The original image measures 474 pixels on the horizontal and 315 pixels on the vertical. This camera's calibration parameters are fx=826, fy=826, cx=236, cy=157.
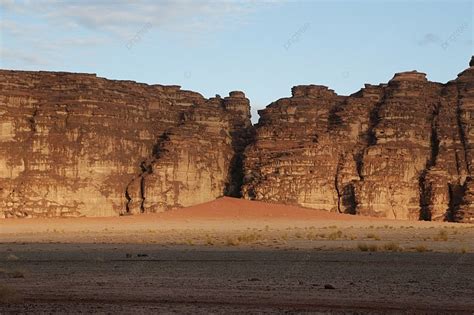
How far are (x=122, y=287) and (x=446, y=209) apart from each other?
58.0m

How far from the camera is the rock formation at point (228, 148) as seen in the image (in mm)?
69250

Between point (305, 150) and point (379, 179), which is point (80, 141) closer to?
point (305, 150)

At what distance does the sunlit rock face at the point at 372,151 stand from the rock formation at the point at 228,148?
10 cm

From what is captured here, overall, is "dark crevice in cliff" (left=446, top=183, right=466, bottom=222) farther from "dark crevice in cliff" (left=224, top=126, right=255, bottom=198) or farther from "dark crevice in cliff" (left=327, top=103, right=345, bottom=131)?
"dark crevice in cliff" (left=224, top=126, right=255, bottom=198)

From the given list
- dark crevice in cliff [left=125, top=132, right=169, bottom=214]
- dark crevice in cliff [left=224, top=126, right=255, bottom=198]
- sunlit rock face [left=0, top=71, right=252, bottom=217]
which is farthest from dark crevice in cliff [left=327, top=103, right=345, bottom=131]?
dark crevice in cliff [left=125, top=132, right=169, bottom=214]

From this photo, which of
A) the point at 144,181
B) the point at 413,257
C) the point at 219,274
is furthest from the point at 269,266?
the point at 144,181

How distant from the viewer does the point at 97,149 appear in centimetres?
7012

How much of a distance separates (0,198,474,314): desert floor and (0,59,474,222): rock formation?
21.6m

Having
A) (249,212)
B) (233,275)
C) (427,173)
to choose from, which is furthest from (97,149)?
(233,275)

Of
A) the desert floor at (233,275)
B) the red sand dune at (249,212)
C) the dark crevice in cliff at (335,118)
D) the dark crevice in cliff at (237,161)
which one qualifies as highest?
the dark crevice in cliff at (335,118)

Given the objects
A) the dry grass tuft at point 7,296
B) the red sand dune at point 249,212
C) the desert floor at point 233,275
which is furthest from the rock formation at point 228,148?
the dry grass tuft at point 7,296

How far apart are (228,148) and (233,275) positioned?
55.7m

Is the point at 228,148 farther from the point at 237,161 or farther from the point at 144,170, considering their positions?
the point at 144,170

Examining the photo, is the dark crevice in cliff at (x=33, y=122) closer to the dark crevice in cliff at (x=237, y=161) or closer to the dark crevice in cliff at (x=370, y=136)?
the dark crevice in cliff at (x=237, y=161)
